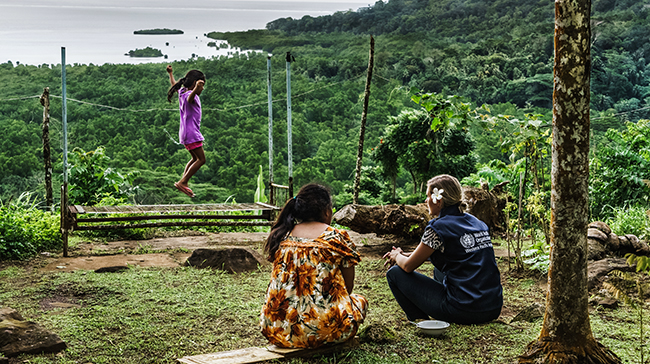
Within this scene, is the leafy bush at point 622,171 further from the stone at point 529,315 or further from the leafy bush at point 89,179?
the leafy bush at point 89,179

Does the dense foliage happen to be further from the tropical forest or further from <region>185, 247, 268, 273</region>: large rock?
<region>185, 247, 268, 273</region>: large rock

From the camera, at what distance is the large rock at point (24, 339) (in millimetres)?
2949

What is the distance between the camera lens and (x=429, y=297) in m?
3.20

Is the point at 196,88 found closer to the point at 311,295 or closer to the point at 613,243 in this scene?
the point at 311,295

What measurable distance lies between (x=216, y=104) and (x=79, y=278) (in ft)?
35.4

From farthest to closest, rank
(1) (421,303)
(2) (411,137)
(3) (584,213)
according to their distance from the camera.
→ (2) (411,137) < (1) (421,303) < (3) (584,213)

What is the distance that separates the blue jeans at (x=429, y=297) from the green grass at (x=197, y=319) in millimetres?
90

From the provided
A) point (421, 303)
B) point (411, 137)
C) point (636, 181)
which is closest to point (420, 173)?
point (411, 137)

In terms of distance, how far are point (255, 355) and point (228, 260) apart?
2.85 metres

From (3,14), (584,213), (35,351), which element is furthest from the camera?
(3,14)

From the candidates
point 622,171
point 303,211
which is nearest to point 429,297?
point 303,211

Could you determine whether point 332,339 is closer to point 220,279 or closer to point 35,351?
point 35,351

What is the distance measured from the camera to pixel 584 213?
2.45 metres

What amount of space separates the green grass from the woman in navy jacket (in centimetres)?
16
